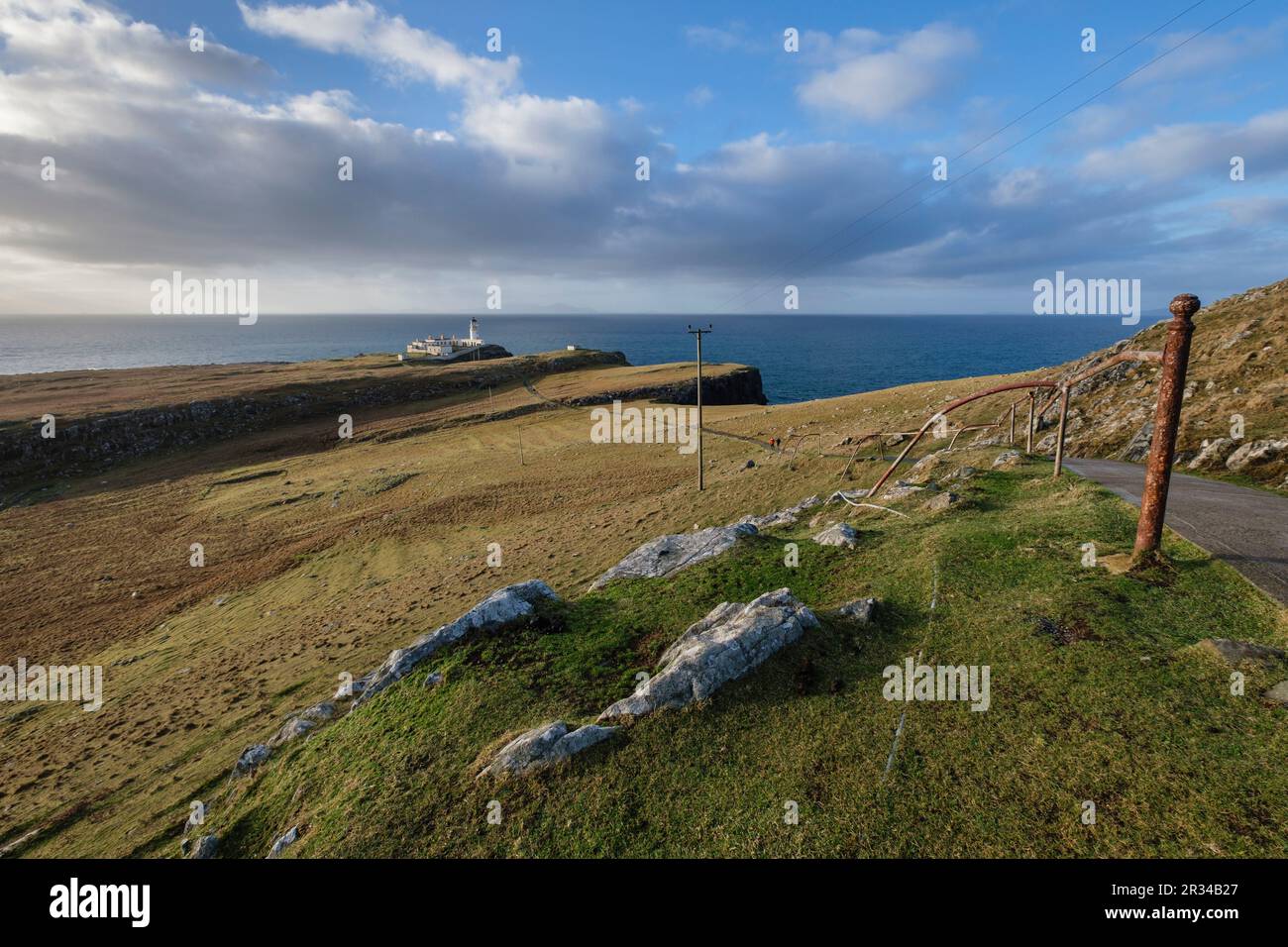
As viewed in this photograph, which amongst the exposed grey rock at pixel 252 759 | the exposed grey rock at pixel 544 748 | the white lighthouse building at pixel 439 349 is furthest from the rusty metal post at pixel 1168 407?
the white lighthouse building at pixel 439 349

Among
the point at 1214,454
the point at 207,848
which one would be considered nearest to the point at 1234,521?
the point at 1214,454

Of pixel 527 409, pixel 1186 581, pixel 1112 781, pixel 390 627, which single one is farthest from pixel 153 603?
pixel 527 409

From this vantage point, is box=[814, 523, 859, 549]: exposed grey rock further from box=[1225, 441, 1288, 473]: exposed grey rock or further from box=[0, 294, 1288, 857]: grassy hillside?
box=[1225, 441, 1288, 473]: exposed grey rock

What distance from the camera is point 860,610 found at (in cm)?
1170

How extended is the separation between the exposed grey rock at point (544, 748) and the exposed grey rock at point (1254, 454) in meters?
22.5

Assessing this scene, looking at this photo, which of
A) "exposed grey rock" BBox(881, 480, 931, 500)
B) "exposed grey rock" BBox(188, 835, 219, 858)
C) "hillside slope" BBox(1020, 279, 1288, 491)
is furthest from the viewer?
"exposed grey rock" BBox(881, 480, 931, 500)

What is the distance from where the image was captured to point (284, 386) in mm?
77250

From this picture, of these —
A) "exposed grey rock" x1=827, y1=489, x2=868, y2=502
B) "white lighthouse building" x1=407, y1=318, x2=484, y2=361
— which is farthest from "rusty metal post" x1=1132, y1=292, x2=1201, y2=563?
"white lighthouse building" x1=407, y1=318, x2=484, y2=361

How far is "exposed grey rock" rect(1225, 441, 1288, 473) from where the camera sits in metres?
17.5

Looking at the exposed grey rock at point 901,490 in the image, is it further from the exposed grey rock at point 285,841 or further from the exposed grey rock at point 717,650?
the exposed grey rock at point 285,841

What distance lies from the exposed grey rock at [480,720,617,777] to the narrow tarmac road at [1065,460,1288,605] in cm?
1290

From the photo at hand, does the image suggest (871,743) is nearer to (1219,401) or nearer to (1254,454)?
(1254,454)

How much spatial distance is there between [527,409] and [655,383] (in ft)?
68.7
